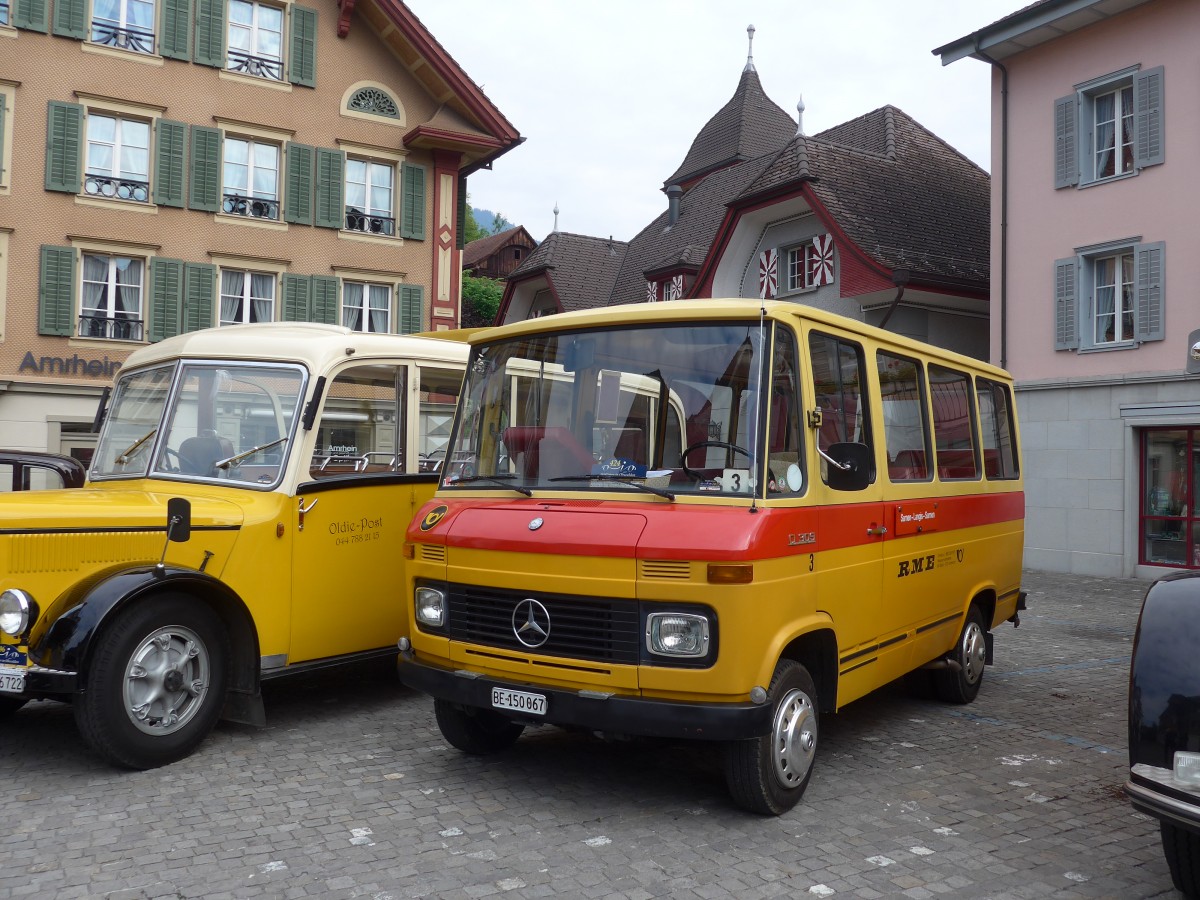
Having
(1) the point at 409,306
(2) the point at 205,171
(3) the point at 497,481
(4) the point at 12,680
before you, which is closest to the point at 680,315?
(3) the point at 497,481

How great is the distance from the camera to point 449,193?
26062 mm

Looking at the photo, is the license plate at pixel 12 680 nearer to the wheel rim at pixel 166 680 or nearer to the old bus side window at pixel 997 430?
the wheel rim at pixel 166 680

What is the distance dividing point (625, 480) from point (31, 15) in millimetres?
21254

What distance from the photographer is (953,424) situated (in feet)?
24.0

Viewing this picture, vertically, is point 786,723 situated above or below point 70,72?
below

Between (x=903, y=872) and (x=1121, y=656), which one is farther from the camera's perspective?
(x=1121, y=656)

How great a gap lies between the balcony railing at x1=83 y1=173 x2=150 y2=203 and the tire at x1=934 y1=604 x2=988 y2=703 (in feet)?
64.8

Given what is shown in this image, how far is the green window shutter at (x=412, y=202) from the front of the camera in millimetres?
25266

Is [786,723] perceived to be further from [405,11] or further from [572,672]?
[405,11]

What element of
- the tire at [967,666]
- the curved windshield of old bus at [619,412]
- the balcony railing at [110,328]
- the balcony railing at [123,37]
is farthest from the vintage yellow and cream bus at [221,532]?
the balcony railing at [123,37]

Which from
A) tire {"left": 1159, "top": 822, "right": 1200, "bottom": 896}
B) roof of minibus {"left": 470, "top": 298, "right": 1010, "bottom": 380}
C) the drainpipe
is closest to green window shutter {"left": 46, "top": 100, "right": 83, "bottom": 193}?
the drainpipe

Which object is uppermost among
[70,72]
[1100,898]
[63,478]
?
[70,72]

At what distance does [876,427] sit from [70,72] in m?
20.9

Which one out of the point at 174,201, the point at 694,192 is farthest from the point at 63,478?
the point at 694,192
